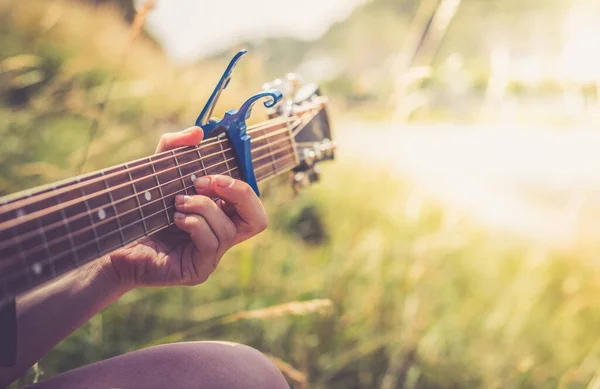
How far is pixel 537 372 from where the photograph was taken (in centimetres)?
220

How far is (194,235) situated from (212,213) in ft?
0.18

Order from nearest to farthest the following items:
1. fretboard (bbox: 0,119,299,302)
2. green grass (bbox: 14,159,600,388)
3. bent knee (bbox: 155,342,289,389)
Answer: fretboard (bbox: 0,119,299,302)
bent knee (bbox: 155,342,289,389)
green grass (bbox: 14,159,600,388)

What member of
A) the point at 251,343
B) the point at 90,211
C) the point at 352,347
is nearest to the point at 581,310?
the point at 352,347

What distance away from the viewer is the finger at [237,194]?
909 mm

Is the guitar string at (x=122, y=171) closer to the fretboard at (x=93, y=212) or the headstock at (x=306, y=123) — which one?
the fretboard at (x=93, y=212)

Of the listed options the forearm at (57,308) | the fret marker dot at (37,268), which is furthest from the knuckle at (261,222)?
the fret marker dot at (37,268)

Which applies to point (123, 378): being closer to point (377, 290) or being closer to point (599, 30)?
point (377, 290)

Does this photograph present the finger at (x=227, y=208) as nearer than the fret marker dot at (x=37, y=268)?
No

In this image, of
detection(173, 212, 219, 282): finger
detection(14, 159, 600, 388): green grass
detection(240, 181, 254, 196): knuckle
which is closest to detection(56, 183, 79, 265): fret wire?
detection(173, 212, 219, 282): finger

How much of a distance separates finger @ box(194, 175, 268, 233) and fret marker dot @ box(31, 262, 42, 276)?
32 centimetres

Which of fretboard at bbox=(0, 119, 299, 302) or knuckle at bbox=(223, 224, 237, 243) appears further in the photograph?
knuckle at bbox=(223, 224, 237, 243)

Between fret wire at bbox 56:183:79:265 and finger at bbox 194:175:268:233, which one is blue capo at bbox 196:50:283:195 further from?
fret wire at bbox 56:183:79:265

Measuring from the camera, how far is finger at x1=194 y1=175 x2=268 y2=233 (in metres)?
0.91

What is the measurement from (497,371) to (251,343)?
1.10m
